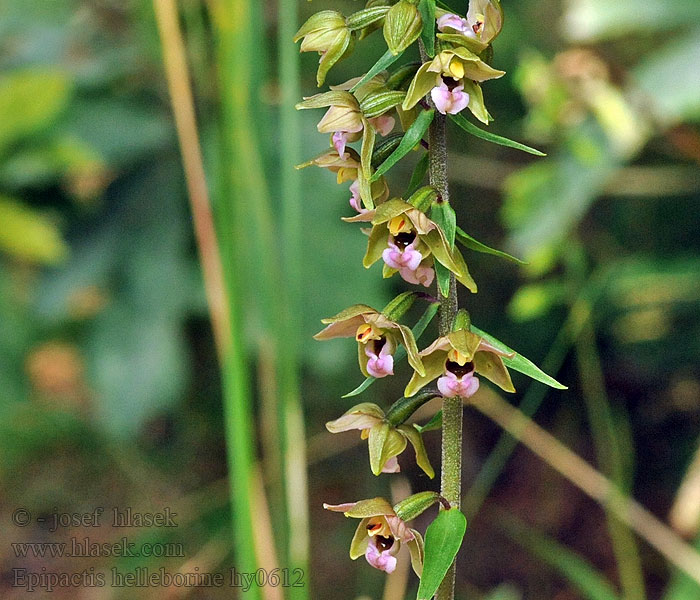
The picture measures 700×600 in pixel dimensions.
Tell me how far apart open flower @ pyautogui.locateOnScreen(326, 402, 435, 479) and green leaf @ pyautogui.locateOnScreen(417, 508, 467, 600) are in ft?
0.22

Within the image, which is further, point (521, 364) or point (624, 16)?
point (624, 16)

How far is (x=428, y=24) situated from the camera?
76 cm

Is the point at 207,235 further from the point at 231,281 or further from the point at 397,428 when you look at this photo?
the point at 397,428

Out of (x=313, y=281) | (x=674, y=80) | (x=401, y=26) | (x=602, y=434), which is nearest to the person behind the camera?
(x=401, y=26)

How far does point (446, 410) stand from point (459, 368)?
4 cm

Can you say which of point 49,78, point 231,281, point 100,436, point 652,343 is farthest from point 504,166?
point 231,281

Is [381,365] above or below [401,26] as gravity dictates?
below

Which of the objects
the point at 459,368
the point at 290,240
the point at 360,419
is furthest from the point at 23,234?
the point at 459,368

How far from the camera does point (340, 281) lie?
2.28m

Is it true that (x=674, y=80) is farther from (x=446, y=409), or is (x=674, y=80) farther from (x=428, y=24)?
(x=446, y=409)

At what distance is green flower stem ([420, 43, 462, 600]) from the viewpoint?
74 cm

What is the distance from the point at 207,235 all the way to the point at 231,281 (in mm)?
301

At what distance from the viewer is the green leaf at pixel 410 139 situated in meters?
A: 0.72

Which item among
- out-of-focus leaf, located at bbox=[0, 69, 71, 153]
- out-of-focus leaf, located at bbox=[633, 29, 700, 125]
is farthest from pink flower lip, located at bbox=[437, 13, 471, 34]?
out-of-focus leaf, located at bbox=[0, 69, 71, 153]
